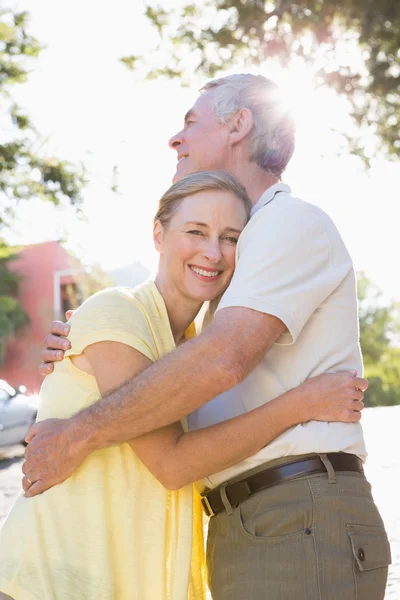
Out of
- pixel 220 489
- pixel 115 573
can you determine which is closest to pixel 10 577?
pixel 115 573

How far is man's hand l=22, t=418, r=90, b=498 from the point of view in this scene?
2.61m

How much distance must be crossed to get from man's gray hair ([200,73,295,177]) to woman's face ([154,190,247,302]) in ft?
1.32

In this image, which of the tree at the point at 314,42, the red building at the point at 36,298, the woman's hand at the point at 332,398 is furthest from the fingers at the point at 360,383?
the red building at the point at 36,298

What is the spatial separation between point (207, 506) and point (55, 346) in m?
0.69

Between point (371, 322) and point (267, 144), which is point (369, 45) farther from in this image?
point (371, 322)

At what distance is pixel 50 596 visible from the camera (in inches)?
98.1

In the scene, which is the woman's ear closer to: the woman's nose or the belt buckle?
the woman's nose

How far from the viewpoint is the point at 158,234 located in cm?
324

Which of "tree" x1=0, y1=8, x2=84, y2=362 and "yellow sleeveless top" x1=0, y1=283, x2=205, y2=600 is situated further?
"tree" x1=0, y1=8, x2=84, y2=362

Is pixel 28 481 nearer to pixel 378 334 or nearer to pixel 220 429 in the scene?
pixel 220 429

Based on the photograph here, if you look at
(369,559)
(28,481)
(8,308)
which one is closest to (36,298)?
(8,308)

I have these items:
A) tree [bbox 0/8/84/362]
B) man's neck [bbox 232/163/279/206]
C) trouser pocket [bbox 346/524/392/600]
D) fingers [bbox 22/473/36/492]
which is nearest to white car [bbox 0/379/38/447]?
tree [bbox 0/8/84/362]

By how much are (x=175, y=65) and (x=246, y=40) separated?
1038mm

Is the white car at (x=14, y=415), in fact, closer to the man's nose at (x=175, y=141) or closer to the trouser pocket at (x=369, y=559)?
the man's nose at (x=175, y=141)
